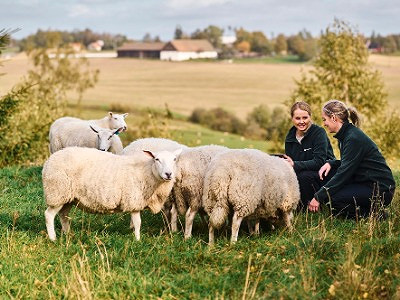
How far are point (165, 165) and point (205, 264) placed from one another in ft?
5.12

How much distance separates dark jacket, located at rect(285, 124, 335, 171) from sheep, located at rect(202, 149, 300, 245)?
50.1 inches

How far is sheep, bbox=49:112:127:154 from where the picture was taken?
1241 cm

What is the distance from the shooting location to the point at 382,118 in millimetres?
32531

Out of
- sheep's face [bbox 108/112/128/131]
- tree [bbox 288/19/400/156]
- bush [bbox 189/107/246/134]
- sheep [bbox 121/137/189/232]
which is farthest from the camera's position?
bush [bbox 189/107/246/134]

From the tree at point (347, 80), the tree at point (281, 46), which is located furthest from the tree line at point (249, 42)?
the tree at point (347, 80)

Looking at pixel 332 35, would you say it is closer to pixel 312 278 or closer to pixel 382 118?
pixel 382 118

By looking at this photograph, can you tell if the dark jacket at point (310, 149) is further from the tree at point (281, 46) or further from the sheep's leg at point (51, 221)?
the tree at point (281, 46)

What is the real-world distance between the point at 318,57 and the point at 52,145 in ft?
80.3

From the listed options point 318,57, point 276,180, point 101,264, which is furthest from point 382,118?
point 101,264

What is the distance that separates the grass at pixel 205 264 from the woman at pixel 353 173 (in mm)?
377

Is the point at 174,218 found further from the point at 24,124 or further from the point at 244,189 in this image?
the point at 24,124

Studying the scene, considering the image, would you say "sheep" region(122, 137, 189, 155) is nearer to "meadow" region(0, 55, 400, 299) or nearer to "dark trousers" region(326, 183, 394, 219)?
"meadow" region(0, 55, 400, 299)

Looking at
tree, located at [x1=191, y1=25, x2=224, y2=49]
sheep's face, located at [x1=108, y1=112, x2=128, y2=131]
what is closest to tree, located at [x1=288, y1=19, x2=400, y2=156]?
sheep's face, located at [x1=108, y1=112, x2=128, y2=131]

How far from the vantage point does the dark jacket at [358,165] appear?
26.0 feet
